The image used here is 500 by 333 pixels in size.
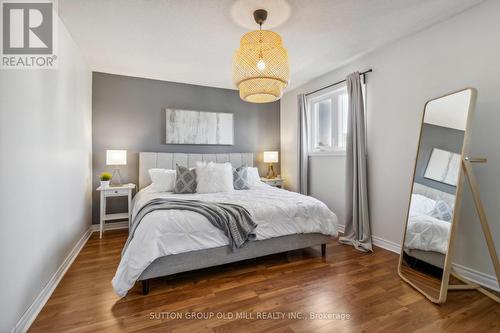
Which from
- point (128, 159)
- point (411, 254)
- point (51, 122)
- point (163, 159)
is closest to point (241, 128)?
point (163, 159)

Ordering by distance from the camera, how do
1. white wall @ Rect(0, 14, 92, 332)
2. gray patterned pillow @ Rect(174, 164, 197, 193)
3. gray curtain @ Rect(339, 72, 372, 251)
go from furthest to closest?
gray patterned pillow @ Rect(174, 164, 197, 193)
gray curtain @ Rect(339, 72, 372, 251)
white wall @ Rect(0, 14, 92, 332)

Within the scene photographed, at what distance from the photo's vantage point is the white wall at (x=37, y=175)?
140 centimetres

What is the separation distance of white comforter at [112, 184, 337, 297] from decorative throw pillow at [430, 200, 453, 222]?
95 cm

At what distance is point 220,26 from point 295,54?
1179mm

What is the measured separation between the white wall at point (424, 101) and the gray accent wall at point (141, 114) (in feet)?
6.19

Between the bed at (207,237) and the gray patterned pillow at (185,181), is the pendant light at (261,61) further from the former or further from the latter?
the gray patterned pillow at (185,181)

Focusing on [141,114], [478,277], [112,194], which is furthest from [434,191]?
[141,114]

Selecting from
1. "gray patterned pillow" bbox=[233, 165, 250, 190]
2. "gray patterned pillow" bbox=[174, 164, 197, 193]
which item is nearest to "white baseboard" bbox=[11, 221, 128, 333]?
"gray patterned pillow" bbox=[174, 164, 197, 193]

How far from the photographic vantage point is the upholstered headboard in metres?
3.90

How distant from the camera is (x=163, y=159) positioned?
158 inches

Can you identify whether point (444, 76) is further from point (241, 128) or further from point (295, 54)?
point (241, 128)

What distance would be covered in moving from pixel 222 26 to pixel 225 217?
78.6 inches

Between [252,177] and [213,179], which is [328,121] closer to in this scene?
[252,177]

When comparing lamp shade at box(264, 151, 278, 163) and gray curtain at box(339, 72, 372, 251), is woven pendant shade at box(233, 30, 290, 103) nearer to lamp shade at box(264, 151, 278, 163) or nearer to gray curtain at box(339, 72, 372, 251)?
gray curtain at box(339, 72, 372, 251)
